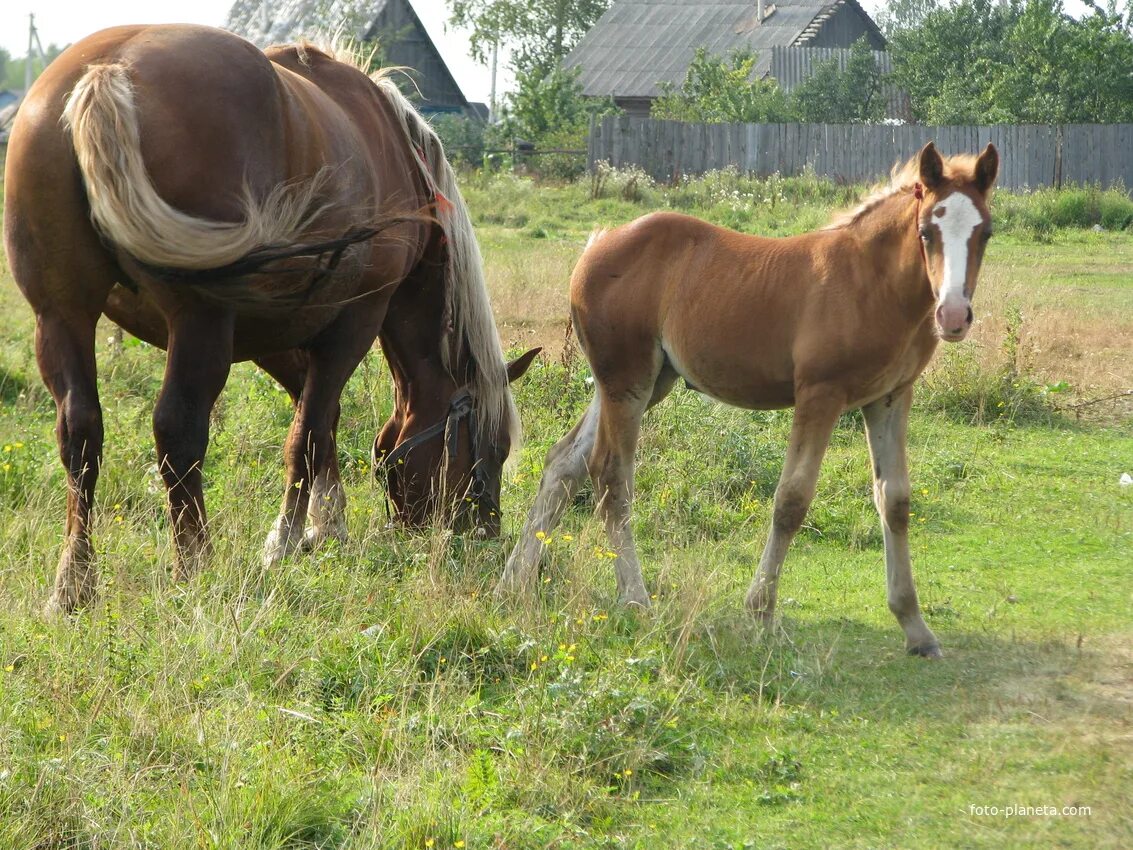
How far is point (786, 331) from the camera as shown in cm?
496

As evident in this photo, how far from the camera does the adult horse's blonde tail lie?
4160mm

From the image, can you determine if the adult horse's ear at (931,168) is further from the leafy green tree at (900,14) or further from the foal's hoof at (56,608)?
the leafy green tree at (900,14)

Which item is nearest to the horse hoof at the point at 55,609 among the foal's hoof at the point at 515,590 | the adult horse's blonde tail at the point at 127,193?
the adult horse's blonde tail at the point at 127,193

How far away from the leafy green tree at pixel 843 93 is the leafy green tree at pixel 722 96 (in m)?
0.71

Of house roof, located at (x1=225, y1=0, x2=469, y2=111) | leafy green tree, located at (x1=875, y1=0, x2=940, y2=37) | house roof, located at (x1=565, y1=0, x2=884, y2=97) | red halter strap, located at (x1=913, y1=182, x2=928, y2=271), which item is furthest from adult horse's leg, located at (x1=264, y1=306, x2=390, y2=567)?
leafy green tree, located at (x1=875, y1=0, x2=940, y2=37)

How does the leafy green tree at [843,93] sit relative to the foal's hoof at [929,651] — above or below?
above

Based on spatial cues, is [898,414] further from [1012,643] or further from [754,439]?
[754,439]

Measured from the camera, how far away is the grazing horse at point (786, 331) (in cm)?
446

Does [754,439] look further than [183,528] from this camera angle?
Yes

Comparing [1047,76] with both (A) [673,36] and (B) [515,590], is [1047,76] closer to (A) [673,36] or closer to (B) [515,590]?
(A) [673,36]

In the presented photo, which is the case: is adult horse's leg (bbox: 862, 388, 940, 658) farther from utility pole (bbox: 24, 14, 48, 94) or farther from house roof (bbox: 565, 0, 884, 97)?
house roof (bbox: 565, 0, 884, 97)

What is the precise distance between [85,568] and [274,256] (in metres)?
1.37

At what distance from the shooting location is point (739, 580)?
5.57 metres

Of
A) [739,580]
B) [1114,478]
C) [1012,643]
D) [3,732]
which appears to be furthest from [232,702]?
[1114,478]
